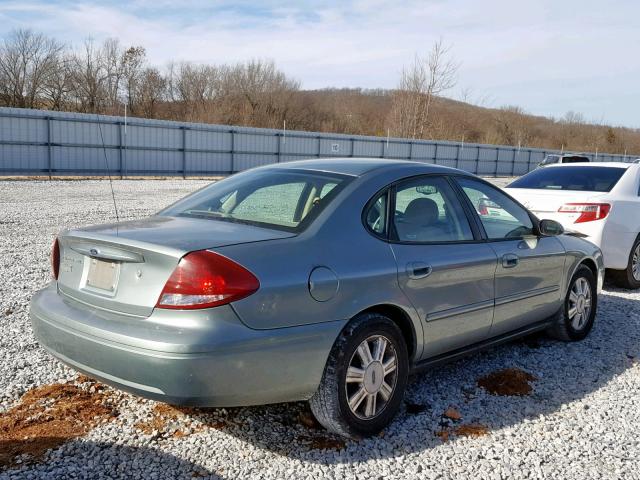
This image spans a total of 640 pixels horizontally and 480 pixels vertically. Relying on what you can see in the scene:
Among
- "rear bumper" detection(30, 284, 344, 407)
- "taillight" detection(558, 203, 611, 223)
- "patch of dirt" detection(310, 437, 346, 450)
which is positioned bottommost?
"patch of dirt" detection(310, 437, 346, 450)

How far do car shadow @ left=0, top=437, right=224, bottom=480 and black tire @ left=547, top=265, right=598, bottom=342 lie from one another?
132 inches

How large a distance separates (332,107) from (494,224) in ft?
232

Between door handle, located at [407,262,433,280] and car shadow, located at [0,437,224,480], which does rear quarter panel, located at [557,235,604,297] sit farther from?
car shadow, located at [0,437,224,480]

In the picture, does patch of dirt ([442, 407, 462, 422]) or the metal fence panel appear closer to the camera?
patch of dirt ([442, 407, 462, 422])

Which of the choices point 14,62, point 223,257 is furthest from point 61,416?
point 14,62

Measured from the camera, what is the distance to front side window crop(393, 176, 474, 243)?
372 centimetres

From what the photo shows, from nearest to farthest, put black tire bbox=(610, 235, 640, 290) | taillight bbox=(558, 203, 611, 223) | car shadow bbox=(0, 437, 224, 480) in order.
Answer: car shadow bbox=(0, 437, 224, 480), taillight bbox=(558, 203, 611, 223), black tire bbox=(610, 235, 640, 290)

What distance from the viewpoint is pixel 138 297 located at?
9.66 feet

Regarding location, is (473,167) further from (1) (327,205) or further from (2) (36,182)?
(1) (327,205)

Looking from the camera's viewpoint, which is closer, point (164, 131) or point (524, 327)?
point (524, 327)

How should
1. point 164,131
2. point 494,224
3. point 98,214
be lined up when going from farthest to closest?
point 164,131 < point 98,214 < point 494,224

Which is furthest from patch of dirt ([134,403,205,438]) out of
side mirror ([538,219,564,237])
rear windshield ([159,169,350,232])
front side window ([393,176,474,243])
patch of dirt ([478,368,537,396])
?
side mirror ([538,219,564,237])

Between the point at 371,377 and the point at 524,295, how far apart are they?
5.61ft

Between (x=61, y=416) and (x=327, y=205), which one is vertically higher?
(x=327, y=205)
